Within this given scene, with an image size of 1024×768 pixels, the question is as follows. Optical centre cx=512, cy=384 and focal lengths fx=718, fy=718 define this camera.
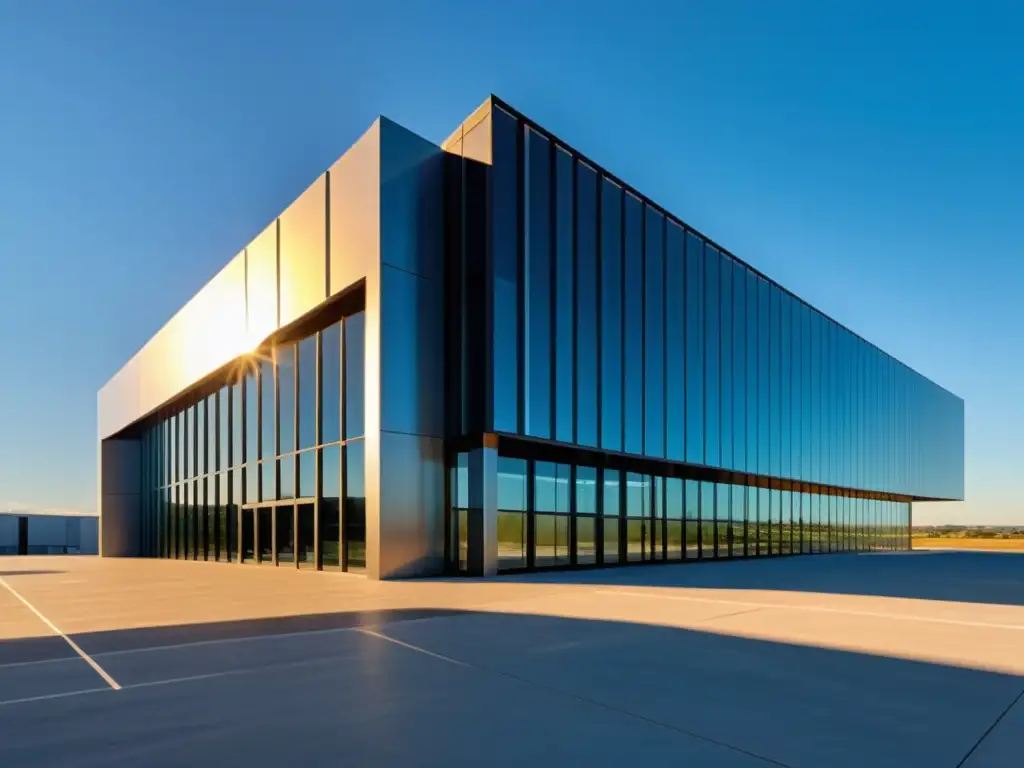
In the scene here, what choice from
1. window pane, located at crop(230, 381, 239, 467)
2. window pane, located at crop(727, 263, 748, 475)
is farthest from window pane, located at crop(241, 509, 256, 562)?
window pane, located at crop(727, 263, 748, 475)

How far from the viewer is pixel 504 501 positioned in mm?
21578

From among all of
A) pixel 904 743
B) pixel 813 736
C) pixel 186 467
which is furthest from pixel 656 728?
pixel 186 467

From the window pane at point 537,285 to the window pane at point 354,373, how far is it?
504 cm

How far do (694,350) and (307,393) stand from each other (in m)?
15.7

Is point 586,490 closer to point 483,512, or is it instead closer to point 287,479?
point 483,512

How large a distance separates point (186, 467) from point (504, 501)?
23.6 metres

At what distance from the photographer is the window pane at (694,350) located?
2945 cm

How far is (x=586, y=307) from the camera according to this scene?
23734 mm

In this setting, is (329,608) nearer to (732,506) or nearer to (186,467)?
(732,506)

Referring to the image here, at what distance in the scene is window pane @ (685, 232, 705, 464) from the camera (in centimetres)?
2945

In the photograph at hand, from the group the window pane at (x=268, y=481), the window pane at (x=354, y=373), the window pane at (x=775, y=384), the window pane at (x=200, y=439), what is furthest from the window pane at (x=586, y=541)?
the window pane at (x=200, y=439)

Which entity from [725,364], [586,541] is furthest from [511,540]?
[725,364]

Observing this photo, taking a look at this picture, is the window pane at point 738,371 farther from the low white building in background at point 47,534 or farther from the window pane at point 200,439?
the low white building in background at point 47,534

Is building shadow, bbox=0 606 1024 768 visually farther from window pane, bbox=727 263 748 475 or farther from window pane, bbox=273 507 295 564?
window pane, bbox=727 263 748 475
